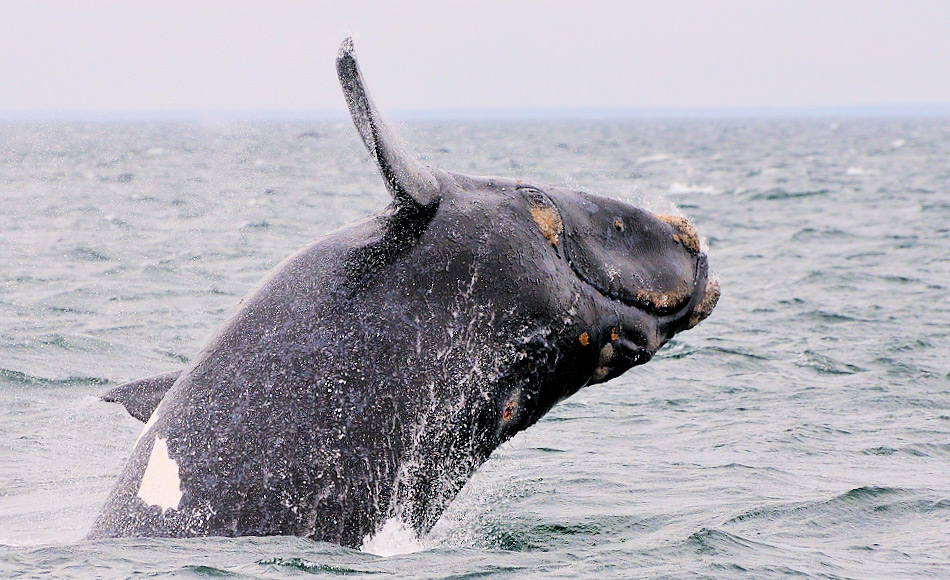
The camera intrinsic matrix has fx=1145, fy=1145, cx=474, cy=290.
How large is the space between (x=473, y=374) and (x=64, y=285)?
13318 mm

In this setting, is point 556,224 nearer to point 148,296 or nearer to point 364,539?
point 364,539

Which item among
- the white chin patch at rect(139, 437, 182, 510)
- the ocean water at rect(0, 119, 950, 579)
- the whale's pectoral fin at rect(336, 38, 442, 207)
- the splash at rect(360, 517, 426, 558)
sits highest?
the whale's pectoral fin at rect(336, 38, 442, 207)

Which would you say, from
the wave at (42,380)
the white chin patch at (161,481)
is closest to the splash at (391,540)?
the white chin patch at (161,481)

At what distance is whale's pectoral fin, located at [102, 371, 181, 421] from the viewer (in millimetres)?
6137

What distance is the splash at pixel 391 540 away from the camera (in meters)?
5.62

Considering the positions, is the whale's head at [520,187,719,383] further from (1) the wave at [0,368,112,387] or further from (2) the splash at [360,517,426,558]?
(1) the wave at [0,368,112,387]

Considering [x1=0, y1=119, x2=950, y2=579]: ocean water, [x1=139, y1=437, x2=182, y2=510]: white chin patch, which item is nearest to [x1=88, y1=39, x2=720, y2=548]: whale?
[x1=139, y1=437, x2=182, y2=510]: white chin patch

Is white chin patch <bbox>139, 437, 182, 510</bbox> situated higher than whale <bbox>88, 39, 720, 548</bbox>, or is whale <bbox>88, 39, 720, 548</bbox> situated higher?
whale <bbox>88, 39, 720, 548</bbox>

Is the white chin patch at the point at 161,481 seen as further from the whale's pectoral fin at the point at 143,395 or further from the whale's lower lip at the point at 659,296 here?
the whale's lower lip at the point at 659,296

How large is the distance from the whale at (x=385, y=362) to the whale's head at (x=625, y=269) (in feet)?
0.05

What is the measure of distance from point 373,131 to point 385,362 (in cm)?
113

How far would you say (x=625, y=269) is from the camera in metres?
6.41

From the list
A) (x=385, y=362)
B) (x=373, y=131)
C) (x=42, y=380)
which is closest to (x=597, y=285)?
(x=385, y=362)

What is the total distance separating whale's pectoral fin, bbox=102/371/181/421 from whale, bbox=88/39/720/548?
0.01 meters
